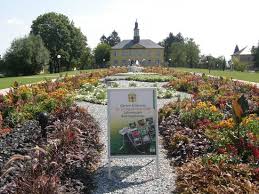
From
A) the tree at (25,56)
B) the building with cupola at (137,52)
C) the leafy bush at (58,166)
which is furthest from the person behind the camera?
the building with cupola at (137,52)

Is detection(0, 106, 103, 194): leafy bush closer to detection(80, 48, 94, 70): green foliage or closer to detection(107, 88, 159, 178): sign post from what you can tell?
detection(107, 88, 159, 178): sign post

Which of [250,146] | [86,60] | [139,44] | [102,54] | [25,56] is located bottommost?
[250,146]

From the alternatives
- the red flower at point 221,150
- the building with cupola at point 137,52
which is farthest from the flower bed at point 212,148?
the building with cupola at point 137,52

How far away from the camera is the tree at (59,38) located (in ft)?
215

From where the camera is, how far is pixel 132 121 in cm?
701

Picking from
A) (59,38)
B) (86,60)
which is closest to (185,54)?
(86,60)

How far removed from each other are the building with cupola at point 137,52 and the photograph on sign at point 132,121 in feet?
280

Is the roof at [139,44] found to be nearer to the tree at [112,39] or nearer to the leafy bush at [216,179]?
the tree at [112,39]

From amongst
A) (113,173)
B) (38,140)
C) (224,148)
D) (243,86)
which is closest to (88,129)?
(38,140)

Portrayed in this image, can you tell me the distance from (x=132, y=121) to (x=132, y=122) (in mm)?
19

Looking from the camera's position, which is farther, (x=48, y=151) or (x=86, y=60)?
(x=86, y=60)

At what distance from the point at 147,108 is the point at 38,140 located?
2.68m

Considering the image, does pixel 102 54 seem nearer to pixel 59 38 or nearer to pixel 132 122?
pixel 59 38

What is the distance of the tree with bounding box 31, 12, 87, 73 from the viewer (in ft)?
215
